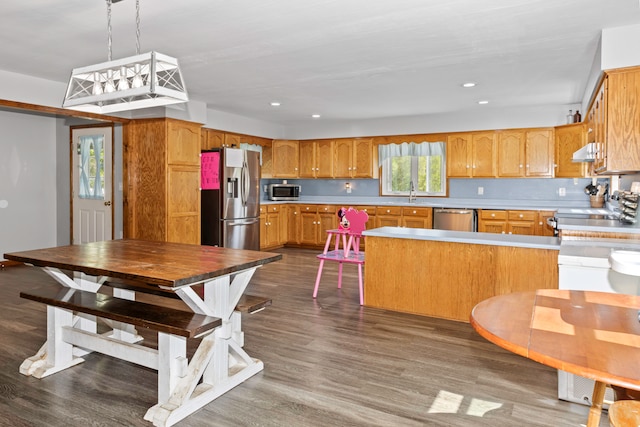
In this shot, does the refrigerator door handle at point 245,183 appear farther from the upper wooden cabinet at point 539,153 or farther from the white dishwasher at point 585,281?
the white dishwasher at point 585,281

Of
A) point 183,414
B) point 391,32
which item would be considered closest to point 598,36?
point 391,32

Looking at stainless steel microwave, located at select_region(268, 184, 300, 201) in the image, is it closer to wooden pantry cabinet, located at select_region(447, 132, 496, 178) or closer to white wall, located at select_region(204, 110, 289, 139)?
white wall, located at select_region(204, 110, 289, 139)

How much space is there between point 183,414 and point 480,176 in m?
5.94

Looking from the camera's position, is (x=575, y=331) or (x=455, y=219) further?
(x=455, y=219)

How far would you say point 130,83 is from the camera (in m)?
2.55

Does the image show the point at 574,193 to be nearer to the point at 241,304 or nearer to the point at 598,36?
the point at 598,36

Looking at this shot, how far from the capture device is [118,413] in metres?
2.26

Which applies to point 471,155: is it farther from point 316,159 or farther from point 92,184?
point 92,184

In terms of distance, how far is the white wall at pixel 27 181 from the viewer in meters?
6.31

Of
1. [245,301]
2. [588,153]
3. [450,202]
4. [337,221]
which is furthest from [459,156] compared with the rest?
[245,301]

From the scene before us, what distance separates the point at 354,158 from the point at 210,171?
106 inches

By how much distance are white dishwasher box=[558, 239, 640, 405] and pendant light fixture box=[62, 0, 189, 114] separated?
2.35 metres

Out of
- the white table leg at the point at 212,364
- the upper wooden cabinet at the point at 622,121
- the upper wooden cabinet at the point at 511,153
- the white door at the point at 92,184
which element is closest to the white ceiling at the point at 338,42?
the upper wooden cabinet at the point at 622,121

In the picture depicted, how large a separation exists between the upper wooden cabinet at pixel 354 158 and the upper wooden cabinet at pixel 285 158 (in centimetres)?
84
